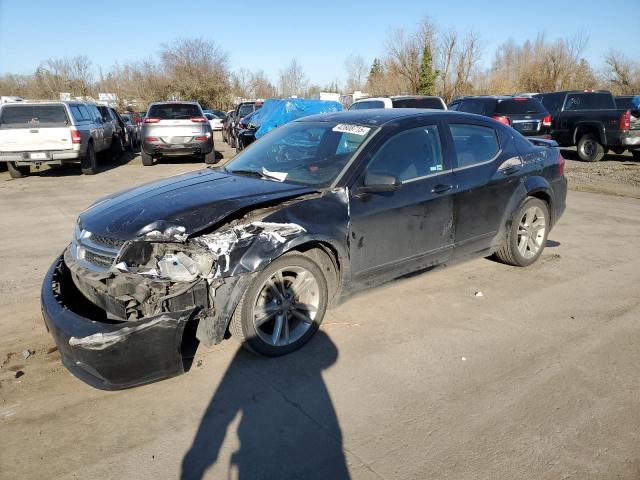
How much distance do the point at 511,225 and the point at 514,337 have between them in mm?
1595

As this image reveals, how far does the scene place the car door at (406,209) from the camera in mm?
3895

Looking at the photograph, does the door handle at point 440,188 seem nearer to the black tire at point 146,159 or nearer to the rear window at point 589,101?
the black tire at point 146,159

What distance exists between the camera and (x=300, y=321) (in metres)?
3.76

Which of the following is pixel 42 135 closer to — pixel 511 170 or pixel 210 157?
pixel 210 157

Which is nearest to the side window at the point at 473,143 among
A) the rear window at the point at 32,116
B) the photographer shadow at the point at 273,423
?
the photographer shadow at the point at 273,423

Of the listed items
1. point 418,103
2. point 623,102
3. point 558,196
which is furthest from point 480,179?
point 623,102

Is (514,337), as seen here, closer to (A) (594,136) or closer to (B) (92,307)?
(B) (92,307)

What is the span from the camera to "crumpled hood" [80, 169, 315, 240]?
3.29 meters

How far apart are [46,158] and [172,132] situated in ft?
10.8

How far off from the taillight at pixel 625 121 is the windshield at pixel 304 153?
459 inches

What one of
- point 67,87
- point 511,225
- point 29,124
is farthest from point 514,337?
point 67,87

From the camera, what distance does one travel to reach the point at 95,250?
3391 mm

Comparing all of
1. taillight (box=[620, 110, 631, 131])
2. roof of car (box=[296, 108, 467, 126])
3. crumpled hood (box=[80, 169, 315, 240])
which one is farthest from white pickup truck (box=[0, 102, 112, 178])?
taillight (box=[620, 110, 631, 131])

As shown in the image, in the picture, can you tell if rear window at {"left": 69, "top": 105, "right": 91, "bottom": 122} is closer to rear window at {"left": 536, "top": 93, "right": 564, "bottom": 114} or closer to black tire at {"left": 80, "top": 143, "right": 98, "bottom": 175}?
black tire at {"left": 80, "top": 143, "right": 98, "bottom": 175}
